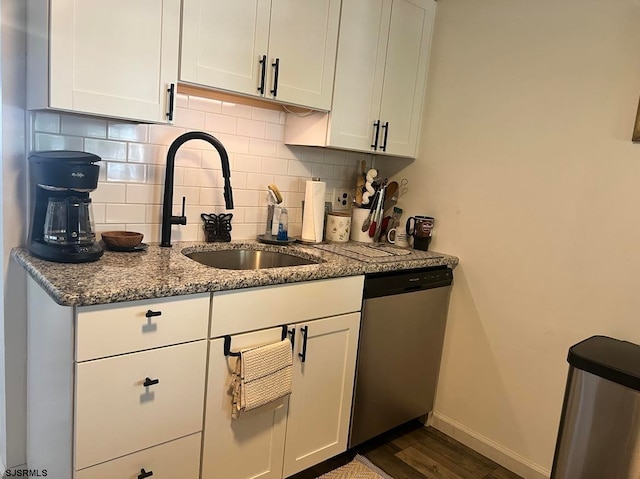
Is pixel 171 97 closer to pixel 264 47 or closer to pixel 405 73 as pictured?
pixel 264 47

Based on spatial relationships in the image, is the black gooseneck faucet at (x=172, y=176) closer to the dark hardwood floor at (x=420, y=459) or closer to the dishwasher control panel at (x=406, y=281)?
the dishwasher control panel at (x=406, y=281)

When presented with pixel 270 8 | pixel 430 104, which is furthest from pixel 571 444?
pixel 270 8

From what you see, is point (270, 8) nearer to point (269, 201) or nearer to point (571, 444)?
point (269, 201)

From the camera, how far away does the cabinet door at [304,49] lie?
1978 mm

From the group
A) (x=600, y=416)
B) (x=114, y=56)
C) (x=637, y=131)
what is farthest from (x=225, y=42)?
(x=600, y=416)

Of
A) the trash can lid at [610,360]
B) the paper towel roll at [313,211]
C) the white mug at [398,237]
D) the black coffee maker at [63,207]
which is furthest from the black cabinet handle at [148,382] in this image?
the white mug at [398,237]

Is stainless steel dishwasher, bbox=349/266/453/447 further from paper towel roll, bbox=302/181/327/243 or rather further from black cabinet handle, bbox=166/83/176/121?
black cabinet handle, bbox=166/83/176/121

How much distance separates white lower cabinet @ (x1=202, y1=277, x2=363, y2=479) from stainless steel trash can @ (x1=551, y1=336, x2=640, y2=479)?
2.82 feet

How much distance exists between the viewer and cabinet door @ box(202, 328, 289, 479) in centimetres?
165

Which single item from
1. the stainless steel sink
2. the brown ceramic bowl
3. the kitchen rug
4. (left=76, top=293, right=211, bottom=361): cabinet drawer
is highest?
the brown ceramic bowl

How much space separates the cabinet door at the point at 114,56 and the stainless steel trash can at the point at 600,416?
180 centimetres

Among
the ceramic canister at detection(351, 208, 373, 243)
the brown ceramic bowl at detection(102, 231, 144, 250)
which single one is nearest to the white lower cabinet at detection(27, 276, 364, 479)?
the brown ceramic bowl at detection(102, 231, 144, 250)

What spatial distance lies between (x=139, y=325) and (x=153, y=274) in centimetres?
19

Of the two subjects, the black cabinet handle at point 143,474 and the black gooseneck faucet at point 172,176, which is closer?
the black cabinet handle at point 143,474
